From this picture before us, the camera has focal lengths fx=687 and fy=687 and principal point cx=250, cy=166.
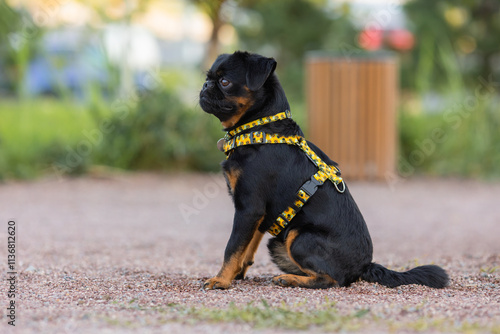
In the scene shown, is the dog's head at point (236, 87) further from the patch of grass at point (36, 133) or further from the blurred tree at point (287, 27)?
the blurred tree at point (287, 27)

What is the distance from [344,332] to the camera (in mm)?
3117

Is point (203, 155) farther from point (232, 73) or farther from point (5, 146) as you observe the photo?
point (232, 73)

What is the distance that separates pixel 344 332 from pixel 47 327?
4.54 ft

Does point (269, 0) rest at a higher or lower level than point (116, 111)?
higher

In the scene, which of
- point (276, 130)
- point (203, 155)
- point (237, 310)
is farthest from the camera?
point (203, 155)

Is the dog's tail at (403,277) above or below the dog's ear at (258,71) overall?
below

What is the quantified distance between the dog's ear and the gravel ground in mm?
1219

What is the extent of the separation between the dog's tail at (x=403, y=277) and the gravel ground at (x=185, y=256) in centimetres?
6

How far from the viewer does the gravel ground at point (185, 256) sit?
3389 mm

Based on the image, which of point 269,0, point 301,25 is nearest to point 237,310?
point 269,0

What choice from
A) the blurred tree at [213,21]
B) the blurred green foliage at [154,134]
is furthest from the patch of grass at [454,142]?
the blurred tree at [213,21]

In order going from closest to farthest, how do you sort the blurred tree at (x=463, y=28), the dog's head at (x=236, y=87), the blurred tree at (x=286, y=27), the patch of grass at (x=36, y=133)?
the dog's head at (x=236, y=87) < the patch of grass at (x=36, y=133) < the blurred tree at (x=463, y=28) < the blurred tree at (x=286, y=27)

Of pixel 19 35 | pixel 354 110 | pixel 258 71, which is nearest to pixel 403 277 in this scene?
pixel 258 71

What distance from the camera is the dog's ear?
4105 millimetres
